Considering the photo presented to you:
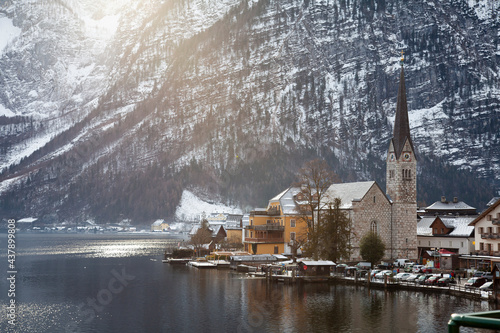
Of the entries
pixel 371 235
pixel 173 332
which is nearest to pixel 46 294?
pixel 173 332

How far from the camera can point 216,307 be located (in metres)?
57.0

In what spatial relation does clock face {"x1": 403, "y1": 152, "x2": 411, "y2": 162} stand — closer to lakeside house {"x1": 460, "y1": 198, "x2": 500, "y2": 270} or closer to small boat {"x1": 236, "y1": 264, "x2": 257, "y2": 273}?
lakeside house {"x1": 460, "y1": 198, "x2": 500, "y2": 270}

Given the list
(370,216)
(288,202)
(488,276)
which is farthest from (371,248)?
(288,202)

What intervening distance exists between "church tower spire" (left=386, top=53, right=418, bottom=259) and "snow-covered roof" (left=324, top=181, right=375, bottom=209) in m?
5.51

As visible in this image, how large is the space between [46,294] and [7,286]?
1107cm

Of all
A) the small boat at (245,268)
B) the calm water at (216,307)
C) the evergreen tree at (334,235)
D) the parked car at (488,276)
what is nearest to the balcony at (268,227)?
the small boat at (245,268)

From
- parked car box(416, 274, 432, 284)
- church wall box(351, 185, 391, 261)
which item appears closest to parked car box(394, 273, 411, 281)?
parked car box(416, 274, 432, 284)

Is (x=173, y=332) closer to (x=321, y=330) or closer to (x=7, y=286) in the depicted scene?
(x=321, y=330)

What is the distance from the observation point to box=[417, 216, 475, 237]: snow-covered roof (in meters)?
88.8

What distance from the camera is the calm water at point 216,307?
1907 inches

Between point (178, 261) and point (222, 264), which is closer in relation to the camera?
point (222, 264)

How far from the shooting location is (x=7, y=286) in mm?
77688

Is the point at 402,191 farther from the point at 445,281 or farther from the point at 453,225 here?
the point at 445,281

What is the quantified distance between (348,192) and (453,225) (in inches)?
671
